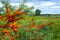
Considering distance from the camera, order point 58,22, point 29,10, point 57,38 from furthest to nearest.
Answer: point 58,22
point 57,38
point 29,10

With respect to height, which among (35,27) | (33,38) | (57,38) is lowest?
(57,38)

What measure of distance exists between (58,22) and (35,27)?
5.25ft

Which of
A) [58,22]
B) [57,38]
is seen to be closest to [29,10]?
[57,38]

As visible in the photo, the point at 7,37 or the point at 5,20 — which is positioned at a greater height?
the point at 5,20

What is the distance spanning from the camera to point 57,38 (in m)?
3.94

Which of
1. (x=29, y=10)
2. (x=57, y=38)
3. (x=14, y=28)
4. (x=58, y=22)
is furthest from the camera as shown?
(x=58, y=22)

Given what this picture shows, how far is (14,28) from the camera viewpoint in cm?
267

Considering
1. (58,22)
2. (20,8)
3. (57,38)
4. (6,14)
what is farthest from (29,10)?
(58,22)

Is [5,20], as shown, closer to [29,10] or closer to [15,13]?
[15,13]

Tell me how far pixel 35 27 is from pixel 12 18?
35cm

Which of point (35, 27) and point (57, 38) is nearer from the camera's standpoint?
point (35, 27)

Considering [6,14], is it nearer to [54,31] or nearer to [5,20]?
[5,20]

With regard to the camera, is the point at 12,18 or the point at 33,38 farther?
the point at 33,38

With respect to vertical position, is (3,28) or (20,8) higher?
(20,8)
